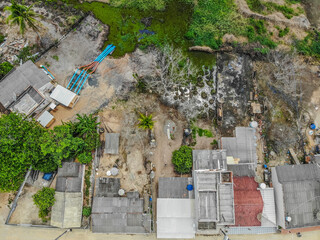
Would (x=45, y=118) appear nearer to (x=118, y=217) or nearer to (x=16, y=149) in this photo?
(x=16, y=149)

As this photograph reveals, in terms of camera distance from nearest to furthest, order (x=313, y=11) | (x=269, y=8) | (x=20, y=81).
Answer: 1. (x=20, y=81)
2. (x=269, y=8)
3. (x=313, y=11)

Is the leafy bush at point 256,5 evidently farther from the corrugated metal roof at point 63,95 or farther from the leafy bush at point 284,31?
the corrugated metal roof at point 63,95

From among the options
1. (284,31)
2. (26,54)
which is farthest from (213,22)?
(26,54)

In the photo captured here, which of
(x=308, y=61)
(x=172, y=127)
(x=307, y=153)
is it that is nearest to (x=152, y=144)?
(x=172, y=127)

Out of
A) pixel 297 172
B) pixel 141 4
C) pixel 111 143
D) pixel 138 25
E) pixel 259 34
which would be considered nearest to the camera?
pixel 297 172

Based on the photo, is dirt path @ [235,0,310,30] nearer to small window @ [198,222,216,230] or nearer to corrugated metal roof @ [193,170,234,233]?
corrugated metal roof @ [193,170,234,233]

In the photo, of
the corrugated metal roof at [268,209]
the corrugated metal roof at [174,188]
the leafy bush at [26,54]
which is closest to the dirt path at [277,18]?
the corrugated metal roof at [268,209]
